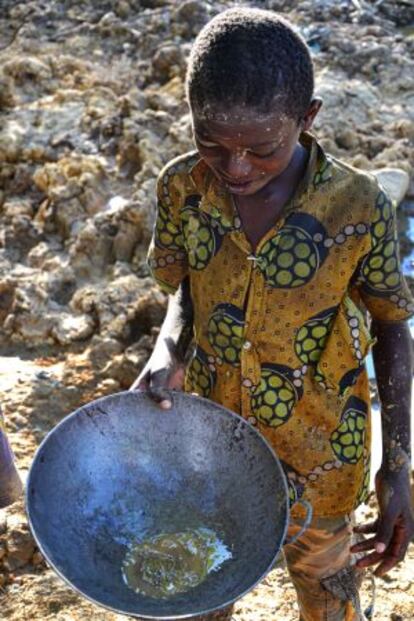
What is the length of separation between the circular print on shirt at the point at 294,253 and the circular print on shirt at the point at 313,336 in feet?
0.29

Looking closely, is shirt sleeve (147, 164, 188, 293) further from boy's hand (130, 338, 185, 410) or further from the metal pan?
the metal pan

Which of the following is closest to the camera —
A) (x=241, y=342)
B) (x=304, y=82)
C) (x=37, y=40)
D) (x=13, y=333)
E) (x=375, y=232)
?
(x=304, y=82)

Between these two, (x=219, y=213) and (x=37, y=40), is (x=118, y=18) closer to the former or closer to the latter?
(x=37, y=40)

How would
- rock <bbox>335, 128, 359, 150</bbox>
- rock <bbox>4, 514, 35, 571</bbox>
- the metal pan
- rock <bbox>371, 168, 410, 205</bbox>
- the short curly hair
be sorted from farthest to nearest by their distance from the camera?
rock <bbox>335, 128, 359, 150</bbox> < rock <bbox>371, 168, 410, 205</bbox> < rock <bbox>4, 514, 35, 571</bbox> < the metal pan < the short curly hair

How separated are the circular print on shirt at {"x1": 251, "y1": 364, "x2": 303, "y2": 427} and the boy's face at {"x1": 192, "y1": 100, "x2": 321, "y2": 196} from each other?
38cm

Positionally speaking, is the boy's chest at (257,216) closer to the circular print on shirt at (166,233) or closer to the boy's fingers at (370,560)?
the circular print on shirt at (166,233)

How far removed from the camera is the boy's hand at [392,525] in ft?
5.26

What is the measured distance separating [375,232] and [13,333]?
7.53 ft

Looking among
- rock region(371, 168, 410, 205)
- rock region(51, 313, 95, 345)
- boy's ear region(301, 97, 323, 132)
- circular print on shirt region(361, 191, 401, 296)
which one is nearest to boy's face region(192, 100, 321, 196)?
boy's ear region(301, 97, 323, 132)

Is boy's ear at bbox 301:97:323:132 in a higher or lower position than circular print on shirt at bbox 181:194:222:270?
higher

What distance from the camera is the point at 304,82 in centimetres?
134

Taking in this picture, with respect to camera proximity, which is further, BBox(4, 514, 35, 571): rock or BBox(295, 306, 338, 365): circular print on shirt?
BBox(4, 514, 35, 571): rock

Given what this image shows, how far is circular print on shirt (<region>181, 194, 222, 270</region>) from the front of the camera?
1.58 metres

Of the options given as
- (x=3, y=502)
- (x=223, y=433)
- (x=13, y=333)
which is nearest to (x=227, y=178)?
(x=223, y=433)
